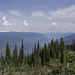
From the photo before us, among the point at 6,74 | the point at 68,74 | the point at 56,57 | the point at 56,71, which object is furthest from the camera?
the point at 56,57

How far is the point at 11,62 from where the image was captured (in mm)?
Answer: 105938

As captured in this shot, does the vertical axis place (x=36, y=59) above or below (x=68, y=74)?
below

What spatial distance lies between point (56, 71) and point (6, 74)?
1248 inches

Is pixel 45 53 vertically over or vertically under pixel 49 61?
over

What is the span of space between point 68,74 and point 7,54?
254 ft

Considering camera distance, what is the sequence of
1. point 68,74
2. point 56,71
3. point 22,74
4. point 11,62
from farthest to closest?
point 11,62 → point 22,74 → point 56,71 → point 68,74

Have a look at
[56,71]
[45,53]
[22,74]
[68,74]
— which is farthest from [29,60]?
[68,74]

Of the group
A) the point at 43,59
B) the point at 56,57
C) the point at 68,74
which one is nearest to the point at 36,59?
the point at 43,59

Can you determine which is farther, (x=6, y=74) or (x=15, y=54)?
(x=15, y=54)

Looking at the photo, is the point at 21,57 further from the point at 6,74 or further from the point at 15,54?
the point at 6,74

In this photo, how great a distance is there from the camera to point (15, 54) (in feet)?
375

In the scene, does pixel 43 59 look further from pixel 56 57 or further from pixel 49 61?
pixel 56 57

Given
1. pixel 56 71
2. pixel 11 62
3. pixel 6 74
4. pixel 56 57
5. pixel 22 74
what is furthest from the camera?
pixel 56 57

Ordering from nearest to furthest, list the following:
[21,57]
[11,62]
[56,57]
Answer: [11,62] → [21,57] → [56,57]
